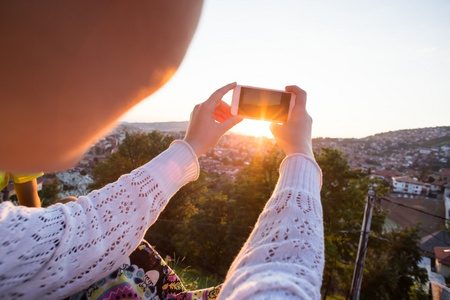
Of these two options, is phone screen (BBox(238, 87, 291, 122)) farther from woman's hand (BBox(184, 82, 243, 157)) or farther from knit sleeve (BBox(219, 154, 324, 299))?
knit sleeve (BBox(219, 154, 324, 299))

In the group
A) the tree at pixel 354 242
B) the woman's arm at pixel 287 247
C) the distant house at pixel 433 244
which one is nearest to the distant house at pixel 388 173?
the distant house at pixel 433 244

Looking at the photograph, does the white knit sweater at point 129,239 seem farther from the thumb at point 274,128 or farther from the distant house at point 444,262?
the distant house at point 444,262

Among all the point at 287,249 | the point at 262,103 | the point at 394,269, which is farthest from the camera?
the point at 394,269

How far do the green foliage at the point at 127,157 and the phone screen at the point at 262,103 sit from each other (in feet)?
53.8

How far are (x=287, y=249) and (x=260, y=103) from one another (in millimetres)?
1055

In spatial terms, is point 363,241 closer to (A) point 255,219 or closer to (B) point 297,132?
(A) point 255,219

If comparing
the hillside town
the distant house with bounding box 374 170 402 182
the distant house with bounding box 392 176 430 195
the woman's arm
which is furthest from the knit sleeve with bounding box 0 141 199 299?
the distant house with bounding box 392 176 430 195

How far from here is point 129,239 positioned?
0.72m

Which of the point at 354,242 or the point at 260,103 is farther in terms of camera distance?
the point at 354,242

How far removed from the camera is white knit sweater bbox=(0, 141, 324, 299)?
19.9 inches

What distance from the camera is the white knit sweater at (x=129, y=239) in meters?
0.51

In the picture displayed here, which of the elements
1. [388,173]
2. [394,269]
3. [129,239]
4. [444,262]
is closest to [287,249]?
[129,239]

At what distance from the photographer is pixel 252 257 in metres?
0.55

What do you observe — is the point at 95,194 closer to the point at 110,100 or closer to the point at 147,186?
the point at 147,186
